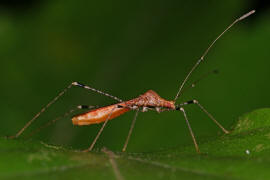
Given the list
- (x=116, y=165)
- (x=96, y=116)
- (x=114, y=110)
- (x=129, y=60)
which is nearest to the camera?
(x=116, y=165)

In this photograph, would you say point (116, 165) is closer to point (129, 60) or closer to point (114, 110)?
point (114, 110)

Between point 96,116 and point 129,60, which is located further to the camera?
point 129,60

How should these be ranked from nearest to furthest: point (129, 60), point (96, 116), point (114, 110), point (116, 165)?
point (116, 165), point (96, 116), point (114, 110), point (129, 60)

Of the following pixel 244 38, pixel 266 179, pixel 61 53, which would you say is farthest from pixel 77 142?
pixel 266 179

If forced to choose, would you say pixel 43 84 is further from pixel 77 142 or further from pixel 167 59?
pixel 167 59

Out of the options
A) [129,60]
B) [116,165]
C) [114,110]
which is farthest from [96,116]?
[129,60]

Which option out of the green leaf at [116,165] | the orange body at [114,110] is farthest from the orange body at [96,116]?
the green leaf at [116,165]
